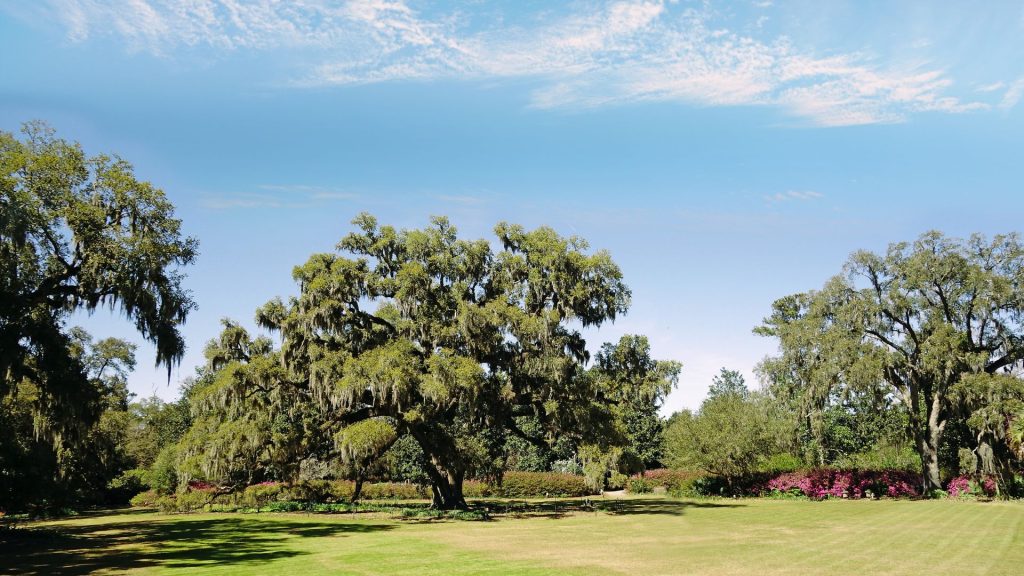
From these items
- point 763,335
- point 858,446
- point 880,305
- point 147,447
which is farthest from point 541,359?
point 858,446

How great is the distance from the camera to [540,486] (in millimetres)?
44906

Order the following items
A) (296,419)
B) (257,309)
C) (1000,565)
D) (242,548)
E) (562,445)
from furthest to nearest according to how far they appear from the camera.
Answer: (562,445) → (296,419) → (257,309) → (242,548) → (1000,565)

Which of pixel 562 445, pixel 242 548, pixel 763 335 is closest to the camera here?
pixel 242 548

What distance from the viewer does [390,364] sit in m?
24.5

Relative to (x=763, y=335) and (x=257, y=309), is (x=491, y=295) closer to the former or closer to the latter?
(x=257, y=309)

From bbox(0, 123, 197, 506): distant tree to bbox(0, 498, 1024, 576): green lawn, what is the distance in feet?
16.4

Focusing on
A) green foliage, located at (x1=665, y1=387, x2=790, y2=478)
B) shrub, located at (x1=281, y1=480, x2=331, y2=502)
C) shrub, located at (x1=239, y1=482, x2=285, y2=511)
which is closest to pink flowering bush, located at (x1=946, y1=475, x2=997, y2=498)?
green foliage, located at (x1=665, y1=387, x2=790, y2=478)

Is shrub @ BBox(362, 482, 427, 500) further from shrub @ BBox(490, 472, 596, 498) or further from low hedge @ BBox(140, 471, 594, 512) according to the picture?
shrub @ BBox(490, 472, 596, 498)

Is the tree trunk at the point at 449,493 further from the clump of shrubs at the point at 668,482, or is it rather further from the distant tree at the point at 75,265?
the clump of shrubs at the point at 668,482

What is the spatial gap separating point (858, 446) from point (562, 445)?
2771 cm

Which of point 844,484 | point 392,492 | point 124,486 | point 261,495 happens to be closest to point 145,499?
point 124,486

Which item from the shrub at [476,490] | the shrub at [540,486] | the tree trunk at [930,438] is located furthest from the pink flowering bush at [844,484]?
the shrub at [476,490]

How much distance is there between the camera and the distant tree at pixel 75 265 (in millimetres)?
17906

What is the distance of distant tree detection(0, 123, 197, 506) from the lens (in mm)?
17906
